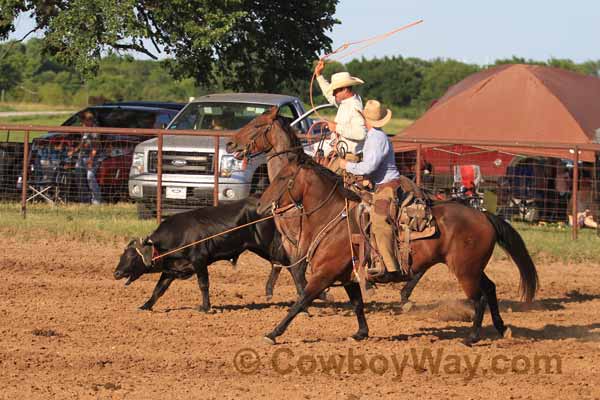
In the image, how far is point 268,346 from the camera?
9305 mm

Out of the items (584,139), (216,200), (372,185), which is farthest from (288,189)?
(584,139)

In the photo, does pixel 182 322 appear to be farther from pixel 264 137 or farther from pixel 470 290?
pixel 470 290

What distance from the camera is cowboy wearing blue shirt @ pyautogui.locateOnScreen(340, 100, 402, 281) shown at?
9438 millimetres

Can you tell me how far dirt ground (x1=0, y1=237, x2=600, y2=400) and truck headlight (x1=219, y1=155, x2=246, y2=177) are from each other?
8.72ft

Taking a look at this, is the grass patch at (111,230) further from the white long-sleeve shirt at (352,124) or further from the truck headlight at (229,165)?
the white long-sleeve shirt at (352,124)

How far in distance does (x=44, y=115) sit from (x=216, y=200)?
32.9 meters

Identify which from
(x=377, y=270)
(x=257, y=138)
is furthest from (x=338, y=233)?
(x=257, y=138)

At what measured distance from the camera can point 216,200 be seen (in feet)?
52.8

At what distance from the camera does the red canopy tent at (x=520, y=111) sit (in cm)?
1942

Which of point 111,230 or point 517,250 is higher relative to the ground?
point 517,250

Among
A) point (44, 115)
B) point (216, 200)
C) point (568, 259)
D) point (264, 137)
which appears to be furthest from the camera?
point (44, 115)

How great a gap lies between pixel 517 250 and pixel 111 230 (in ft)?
25.0

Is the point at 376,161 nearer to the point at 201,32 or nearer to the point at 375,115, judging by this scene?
the point at 375,115

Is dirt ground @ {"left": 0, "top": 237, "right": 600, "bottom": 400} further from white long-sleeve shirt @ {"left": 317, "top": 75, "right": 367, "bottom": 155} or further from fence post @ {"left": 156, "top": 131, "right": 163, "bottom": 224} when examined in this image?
fence post @ {"left": 156, "top": 131, "right": 163, "bottom": 224}
